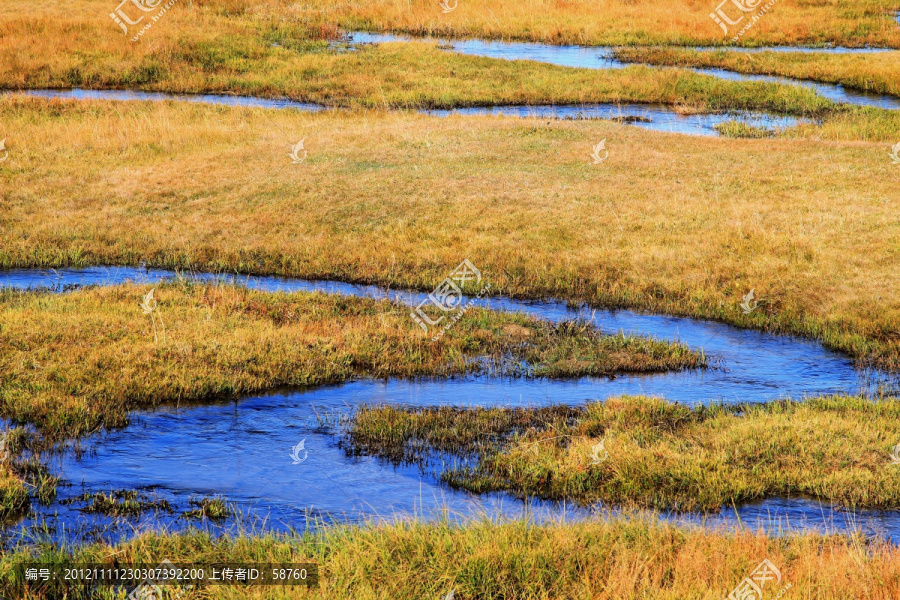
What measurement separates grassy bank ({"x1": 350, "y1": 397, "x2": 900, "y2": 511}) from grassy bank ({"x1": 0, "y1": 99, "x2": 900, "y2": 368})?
13.4 feet

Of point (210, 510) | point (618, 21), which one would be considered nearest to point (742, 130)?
point (618, 21)

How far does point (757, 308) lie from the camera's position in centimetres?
1764

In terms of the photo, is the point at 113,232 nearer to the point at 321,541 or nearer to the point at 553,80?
the point at 321,541

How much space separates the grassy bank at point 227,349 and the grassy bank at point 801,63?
3059cm

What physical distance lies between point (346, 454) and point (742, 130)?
2494 cm

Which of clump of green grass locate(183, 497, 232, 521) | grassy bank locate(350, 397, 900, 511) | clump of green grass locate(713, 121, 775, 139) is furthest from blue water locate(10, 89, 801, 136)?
clump of green grass locate(183, 497, 232, 521)

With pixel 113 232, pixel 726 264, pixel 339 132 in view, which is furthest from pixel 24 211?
pixel 726 264

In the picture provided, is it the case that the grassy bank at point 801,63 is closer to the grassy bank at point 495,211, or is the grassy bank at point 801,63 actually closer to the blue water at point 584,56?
the blue water at point 584,56

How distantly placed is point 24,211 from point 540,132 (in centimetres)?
1587

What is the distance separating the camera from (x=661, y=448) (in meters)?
11.5

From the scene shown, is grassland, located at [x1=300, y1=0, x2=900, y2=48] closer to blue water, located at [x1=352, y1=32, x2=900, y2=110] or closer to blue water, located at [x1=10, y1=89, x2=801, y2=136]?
blue water, located at [x1=352, y1=32, x2=900, y2=110]

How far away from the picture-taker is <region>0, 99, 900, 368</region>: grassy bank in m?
18.7

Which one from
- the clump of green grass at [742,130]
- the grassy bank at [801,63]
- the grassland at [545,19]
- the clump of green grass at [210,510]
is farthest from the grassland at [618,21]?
the clump of green grass at [210,510]

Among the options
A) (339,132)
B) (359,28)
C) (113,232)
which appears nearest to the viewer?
(113,232)
